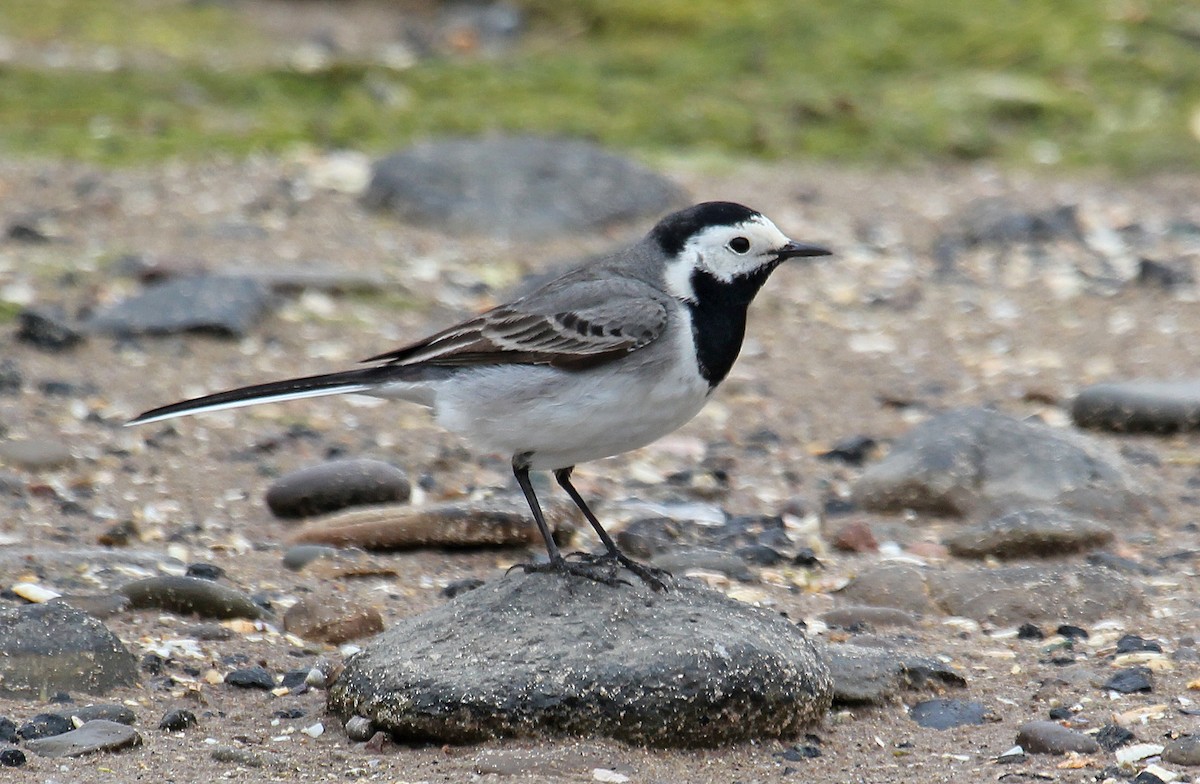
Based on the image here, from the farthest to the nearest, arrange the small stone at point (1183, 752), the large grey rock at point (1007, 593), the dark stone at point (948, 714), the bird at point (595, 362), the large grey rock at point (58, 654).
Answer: the large grey rock at point (1007, 593) → the bird at point (595, 362) → the dark stone at point (948, 714) → the large grey rock at point (58, 654) → the small stone at point (1183, 752)

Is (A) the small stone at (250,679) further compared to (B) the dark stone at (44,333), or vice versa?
(B) the dark stone at (44,333)

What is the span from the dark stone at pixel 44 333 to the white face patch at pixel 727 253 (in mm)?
4106

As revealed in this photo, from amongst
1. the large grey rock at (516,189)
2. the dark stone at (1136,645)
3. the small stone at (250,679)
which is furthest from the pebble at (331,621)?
the large grey rock at (516,189)

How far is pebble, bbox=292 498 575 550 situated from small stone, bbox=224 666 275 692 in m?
1.26

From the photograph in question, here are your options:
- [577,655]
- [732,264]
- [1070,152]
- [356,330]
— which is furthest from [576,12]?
[577,655]

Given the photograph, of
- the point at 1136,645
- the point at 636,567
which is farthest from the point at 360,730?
the point at 1136,645

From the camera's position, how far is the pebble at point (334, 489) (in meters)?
6.97

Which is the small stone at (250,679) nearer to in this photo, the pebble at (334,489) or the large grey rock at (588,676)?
the large grey rock at (588,676)

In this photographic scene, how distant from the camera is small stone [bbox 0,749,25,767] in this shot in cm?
439

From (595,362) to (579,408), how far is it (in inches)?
7.3

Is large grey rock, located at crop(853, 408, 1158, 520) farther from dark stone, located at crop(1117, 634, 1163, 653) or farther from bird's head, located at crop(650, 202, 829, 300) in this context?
bird's head, located at crop(650, 202, 829, 300)

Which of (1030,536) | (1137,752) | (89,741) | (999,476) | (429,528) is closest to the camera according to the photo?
(89,741)

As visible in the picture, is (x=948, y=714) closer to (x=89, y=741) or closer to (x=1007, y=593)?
(x=1007, y=593)

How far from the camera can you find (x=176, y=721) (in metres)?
4.81
